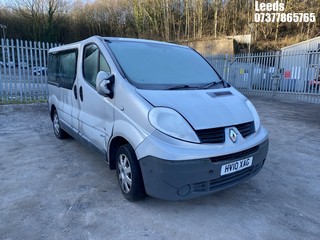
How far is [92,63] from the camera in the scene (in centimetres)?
346

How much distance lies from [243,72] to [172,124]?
44.1 ft

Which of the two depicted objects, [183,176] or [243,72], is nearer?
[183,176]

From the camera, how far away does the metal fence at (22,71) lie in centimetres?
878

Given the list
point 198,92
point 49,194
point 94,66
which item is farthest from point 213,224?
point 94,66

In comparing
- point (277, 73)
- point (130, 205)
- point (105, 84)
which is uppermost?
point (277, 73)

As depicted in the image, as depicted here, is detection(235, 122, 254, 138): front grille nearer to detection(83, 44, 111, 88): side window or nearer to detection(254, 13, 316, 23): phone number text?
detection(83, 44, 111, 88): side window

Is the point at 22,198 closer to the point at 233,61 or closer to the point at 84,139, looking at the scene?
the point at 84,139

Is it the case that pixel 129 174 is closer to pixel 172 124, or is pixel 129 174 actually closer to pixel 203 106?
pixel 172 124

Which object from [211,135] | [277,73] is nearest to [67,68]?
[211,135]

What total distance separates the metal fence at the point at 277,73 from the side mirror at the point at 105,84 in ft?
36.6

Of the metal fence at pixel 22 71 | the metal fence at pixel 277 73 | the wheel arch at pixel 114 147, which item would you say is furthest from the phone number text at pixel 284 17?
the wheel arch at pixel 114 147

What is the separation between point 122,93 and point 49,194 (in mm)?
1466

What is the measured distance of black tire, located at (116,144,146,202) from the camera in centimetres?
260

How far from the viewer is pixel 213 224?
2471 millimetres
